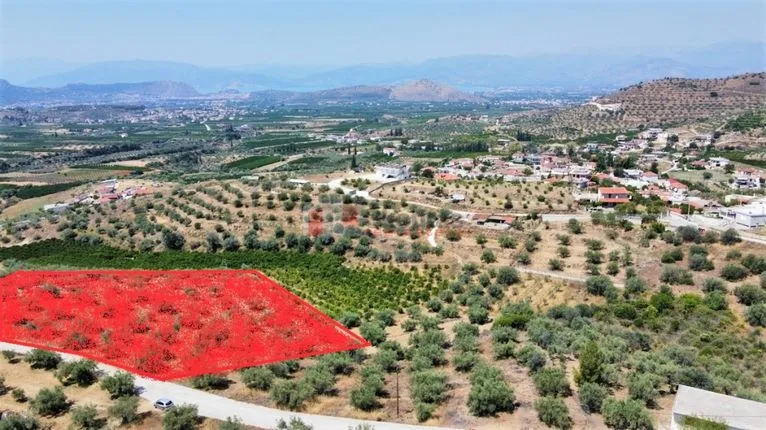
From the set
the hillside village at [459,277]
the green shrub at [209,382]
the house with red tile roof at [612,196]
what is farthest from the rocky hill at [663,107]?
the green shrub at [209,382]

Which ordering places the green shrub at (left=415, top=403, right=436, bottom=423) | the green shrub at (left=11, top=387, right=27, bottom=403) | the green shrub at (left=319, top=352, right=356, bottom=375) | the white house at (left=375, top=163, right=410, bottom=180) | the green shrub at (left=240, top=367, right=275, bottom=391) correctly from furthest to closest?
the white house at (left=375, top=163, right=410, bottom=180)
the green shrub at (left=319, top=352, right=356, bottom=375)
the green shrub at (left=240, top=367, right=275, bottom=391)
the green shrub at (left=11, top=387, right=27, bottom=403)
the green shrub at (left=415, top=403, right=436, bottom=423)

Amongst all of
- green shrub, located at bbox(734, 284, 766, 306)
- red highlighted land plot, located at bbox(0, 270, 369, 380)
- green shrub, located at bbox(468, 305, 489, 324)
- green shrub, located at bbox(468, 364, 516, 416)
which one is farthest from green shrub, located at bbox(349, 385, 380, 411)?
green shrub, located at bbox(734, 284, 766, 306)

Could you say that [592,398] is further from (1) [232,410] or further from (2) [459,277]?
(2) [459,277]

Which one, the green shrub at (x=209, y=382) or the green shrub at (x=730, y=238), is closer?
the green shrub at (x=209, y=382)

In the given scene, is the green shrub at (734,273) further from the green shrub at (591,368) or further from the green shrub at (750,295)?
the green shrub at (591,368)

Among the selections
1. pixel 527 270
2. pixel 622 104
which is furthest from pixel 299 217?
pixel 622 104

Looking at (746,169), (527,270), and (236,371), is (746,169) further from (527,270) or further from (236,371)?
(236,371)

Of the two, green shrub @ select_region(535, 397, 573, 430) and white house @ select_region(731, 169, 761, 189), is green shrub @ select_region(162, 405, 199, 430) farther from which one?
white house @ select_region(731, 169, 761, 189)
